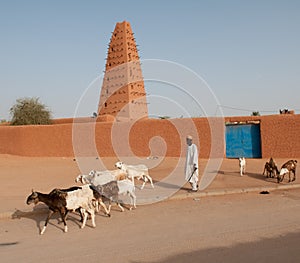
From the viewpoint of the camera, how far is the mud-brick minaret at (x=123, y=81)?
29969mm

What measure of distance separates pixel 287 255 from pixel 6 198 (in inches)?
329

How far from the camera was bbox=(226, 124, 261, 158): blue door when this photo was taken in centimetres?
2052

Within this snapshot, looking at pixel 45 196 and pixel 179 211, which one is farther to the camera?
pixel 179 211

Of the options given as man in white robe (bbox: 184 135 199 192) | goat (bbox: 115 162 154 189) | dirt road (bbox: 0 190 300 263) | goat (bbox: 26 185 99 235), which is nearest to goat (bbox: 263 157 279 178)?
man in white robe (bbox: 184 135 199 192)

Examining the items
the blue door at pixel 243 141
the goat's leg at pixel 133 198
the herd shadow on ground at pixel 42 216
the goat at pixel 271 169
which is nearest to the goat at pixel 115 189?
the goat's leg at pixel 133 198

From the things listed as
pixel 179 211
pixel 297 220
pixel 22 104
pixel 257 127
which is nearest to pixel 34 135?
pixel 22 104

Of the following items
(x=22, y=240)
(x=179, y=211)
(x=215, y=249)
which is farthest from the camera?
(x=179, y=211)

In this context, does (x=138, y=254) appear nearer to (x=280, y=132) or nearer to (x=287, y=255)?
(x=287, y=255)

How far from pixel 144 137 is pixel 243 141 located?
660 cm

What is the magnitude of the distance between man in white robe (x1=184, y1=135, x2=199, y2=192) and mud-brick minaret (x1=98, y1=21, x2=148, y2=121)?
51.2 ft

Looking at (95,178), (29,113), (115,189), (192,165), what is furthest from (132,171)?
(29,113)

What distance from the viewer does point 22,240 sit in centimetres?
671

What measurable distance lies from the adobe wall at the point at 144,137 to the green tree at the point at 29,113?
8178 mm

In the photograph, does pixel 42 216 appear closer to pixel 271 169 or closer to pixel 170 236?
pixel 170 236
